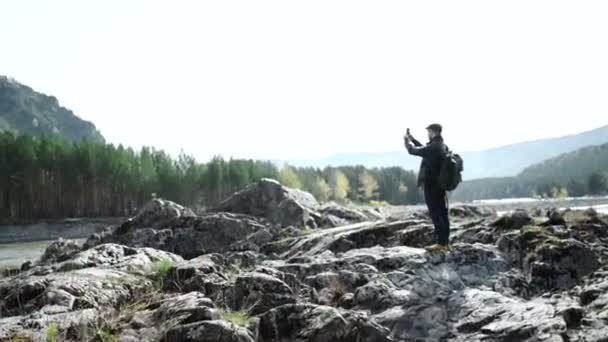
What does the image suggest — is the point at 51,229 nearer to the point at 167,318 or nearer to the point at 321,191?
the point at 321,191

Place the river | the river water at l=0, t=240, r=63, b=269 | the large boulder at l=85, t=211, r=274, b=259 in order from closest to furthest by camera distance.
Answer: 1. the large boulder at l=85, t=211, r=274, b=259
2. the river
3. the river water at l=0, t=240, r=63, b=269

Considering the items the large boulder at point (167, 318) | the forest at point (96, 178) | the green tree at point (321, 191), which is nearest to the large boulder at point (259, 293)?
the large boulder at point (167, 318)

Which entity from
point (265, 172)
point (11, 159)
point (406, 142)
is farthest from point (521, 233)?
point (265, 172)

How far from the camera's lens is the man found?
12.3 m

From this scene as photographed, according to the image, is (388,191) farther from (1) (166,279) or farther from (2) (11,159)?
(1) (166,279)

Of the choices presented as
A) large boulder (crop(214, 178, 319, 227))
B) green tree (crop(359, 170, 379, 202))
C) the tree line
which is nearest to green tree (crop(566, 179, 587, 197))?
green tree (crop(359, 170, 379, 202))

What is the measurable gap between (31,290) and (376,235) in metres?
11.1

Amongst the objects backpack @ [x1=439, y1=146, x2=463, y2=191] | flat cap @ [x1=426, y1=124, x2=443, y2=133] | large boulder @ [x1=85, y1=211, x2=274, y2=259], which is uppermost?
flat cap @ [x1=426, y1=124, x2=443, y2=133]

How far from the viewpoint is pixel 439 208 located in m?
12.6

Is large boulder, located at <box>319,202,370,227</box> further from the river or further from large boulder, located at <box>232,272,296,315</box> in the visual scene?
large boulder, located at <box>232,272,296,315</box>

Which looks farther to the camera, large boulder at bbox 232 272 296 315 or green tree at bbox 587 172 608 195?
green tree at bbox 587 172 608 195

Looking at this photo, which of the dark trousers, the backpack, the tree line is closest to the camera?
the backpack

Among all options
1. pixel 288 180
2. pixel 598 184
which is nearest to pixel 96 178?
pixel 288 180

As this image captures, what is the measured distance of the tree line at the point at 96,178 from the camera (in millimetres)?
81125
